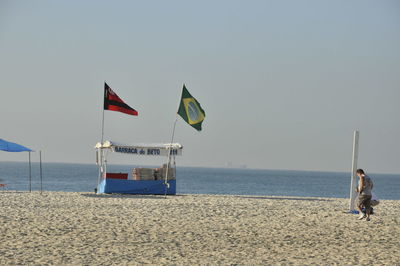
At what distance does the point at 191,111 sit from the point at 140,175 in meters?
3.52

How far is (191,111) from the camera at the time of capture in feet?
85.1

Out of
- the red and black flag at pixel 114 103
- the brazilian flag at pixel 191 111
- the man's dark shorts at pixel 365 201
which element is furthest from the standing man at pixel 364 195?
the red and black flag at pixel 114 103

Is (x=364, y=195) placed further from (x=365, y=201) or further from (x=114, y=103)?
(x=114, y=103)

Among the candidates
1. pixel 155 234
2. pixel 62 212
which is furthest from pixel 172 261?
pixel 62 212

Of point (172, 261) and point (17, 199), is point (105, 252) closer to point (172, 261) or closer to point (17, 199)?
point (172, 261)

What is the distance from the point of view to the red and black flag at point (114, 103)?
87.5ft

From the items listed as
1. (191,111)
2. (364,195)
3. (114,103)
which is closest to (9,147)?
(114,103)

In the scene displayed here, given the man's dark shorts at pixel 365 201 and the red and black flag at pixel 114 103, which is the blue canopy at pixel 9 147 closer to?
the red and black flag at pixel 114 103

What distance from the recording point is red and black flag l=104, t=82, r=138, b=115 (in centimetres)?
2666

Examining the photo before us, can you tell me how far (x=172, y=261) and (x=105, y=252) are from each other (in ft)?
4.50

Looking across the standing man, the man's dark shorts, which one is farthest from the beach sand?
the man's dark shorts

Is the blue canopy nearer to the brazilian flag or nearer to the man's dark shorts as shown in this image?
the brazilian flag

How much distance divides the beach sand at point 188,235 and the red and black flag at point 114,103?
23.6ft

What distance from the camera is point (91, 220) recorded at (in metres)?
15.7
